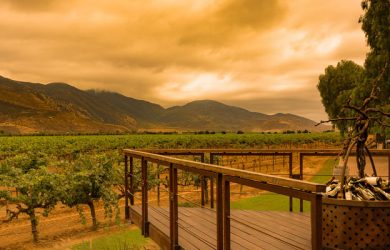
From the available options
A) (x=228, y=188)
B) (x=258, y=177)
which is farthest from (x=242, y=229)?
(x=258, y=177)

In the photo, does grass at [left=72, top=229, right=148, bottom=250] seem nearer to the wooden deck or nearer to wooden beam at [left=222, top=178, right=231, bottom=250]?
the wooden deck

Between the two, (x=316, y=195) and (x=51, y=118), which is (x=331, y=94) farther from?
(x=51, y=118)

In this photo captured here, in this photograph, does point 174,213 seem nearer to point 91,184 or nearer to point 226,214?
point 226,214

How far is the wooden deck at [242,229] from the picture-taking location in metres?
4.29

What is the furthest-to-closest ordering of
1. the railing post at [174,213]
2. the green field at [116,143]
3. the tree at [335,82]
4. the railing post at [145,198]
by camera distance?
1. the tree at [335,82]
2. the green field at [116,143]
3. the railing post at [145,198]
4. the railing post at [174,213]

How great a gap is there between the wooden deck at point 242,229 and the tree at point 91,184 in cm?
778

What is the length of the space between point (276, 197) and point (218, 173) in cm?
1245

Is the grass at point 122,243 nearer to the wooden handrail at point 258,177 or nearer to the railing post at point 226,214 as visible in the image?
the wooden handrail at point 258,177

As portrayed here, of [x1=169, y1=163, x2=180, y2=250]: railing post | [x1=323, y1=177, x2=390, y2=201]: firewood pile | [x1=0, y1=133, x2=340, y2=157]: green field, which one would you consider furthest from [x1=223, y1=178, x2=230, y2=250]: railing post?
[x1=0, y1=133, x2=340, y2=157]: green field

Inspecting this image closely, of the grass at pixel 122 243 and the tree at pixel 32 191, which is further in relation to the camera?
the tree at pixel 32 191

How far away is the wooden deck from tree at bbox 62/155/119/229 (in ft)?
25.5

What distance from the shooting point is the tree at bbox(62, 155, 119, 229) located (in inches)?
559

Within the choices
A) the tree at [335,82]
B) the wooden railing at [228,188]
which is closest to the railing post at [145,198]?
the wooden railing at [228,188]

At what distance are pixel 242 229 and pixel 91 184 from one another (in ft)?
33.2
